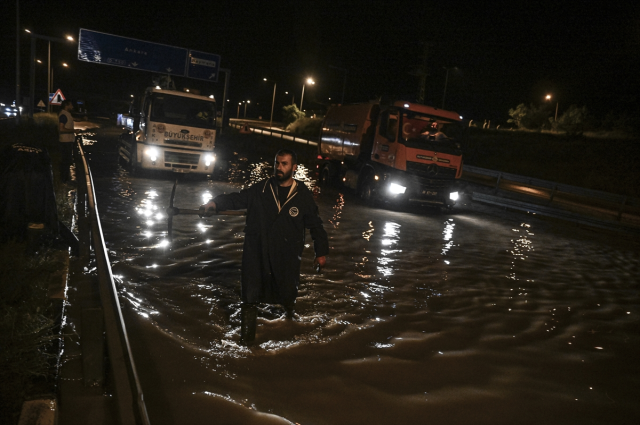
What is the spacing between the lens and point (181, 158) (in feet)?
52.3

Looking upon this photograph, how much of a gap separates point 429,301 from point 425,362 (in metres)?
1.94

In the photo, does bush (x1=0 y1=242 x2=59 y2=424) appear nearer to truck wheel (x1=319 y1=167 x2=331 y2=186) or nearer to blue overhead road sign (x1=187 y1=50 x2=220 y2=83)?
truck wheel (x1=319 y1=167 x2=331 y2=186)

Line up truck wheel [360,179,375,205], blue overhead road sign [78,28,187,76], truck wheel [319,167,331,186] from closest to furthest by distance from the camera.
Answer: truck wheel [360,179,375,205], truck wheel [319,167,331,186], blue overhead road sign [78,28,187,76]

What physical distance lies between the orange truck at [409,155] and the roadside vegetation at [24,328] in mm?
10261

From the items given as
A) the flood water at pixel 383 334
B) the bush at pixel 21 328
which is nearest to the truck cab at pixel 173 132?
the flood water at pixel 383 334

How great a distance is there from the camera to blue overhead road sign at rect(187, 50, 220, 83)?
3344 centimetres

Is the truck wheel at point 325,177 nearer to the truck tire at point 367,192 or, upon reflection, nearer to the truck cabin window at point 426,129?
the truck tire at point 367,192

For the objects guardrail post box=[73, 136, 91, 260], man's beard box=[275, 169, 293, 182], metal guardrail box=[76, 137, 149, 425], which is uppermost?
man's beard box=[275, 169, 293, 182]

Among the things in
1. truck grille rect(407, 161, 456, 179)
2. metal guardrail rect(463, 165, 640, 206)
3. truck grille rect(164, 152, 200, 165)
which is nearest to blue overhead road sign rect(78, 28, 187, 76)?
truck grille rect(164, 152, 200, 165)

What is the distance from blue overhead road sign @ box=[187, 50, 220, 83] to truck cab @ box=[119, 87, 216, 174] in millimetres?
17910

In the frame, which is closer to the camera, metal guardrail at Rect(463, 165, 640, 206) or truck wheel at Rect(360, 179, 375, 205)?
truck wheel at Rect(360, 179, 375, 205)

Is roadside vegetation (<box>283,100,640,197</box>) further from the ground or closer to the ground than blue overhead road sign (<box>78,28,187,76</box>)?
closer to the ground

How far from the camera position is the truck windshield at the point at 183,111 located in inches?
617

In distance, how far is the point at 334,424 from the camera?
3.79m
